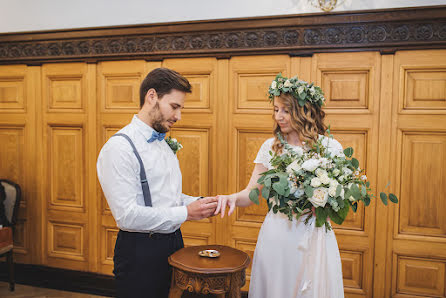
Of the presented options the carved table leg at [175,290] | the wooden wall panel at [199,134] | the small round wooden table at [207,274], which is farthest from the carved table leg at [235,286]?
the wooden wall panel at [199,134]

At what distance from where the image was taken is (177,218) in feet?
6.77

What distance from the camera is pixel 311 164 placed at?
1.98 metres

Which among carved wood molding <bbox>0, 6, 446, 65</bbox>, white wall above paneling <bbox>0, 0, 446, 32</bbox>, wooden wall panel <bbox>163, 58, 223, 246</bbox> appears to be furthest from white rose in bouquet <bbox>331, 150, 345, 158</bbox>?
white wall above paneling <bbox>0, 0, 446, 32</bbox>

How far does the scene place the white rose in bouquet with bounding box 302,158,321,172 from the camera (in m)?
1.97

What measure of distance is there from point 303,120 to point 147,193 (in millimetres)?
1158

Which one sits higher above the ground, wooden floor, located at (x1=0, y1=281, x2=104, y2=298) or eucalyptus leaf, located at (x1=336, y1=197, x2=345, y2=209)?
eucalyptus leaf, located at (x1=336, y1=197, x2=345, y2=209)

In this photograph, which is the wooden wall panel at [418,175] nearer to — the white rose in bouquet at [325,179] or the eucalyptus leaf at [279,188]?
the white rose in bouquet at [325,179]

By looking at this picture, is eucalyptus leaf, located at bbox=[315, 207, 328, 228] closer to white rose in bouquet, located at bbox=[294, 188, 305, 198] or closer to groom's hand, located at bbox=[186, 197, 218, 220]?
white rose in bouquet, located at bbox=[294, 188, 305, 198]

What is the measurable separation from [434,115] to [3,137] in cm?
488

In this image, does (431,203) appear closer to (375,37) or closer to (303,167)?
(375,37)

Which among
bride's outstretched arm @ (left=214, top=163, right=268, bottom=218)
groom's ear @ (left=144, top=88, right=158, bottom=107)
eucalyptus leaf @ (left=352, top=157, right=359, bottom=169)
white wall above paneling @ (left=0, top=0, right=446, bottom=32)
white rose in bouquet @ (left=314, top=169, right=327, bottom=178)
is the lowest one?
bride's outstretched arm @ (left=214, top=163, right=268, bottom=218)

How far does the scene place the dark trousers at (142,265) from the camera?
6.85 ft

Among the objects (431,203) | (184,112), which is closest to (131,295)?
(184,112)

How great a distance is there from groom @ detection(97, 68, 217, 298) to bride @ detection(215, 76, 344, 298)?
1.32 feet
